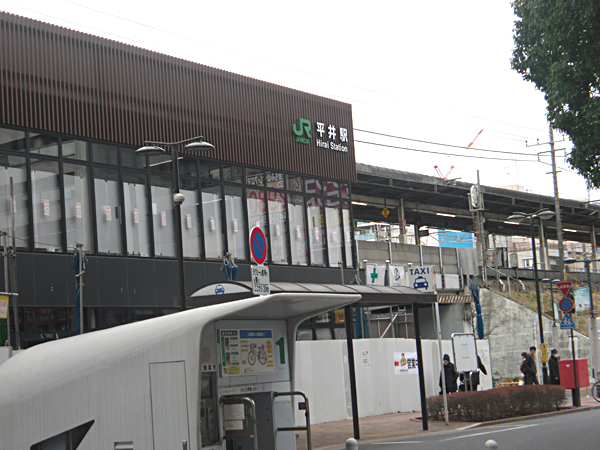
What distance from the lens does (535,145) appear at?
5609 cm

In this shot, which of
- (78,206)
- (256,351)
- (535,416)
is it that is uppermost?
(78,206)

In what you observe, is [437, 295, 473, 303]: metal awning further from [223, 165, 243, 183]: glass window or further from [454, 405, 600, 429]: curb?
[223, 165, 243, 183]: glass window

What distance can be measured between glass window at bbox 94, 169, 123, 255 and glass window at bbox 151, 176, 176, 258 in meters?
1.38

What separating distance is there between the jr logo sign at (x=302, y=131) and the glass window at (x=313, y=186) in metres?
1.50

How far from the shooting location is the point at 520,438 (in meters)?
14.9

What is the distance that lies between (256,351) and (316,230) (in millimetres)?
20390

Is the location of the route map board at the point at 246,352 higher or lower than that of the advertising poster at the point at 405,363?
higher

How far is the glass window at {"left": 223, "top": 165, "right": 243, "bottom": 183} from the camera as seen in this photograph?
86.2ft

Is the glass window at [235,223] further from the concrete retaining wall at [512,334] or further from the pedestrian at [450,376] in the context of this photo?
the concrete retaining wall at [512,334]

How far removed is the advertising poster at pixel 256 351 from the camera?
9.11m

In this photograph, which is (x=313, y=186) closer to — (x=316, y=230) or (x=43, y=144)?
(x=316, y=230)

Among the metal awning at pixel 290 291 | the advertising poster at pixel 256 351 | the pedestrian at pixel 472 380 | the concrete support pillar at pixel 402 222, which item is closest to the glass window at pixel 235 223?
the pedestrian at pixel 472 380

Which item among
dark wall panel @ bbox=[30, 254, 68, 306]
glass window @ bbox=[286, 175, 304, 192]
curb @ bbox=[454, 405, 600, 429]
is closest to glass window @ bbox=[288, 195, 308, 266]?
glass window @ bbox=[286, 175, 304, 192]

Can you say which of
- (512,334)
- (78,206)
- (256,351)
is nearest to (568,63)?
(256,351)
